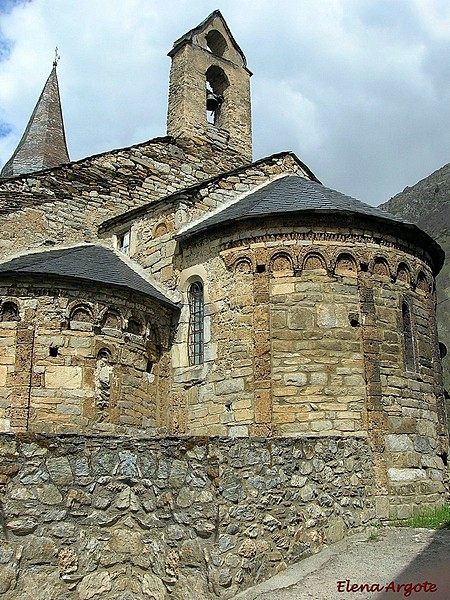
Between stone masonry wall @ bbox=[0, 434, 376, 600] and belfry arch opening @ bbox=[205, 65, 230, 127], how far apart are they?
12275mm

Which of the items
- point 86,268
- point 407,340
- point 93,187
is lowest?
point 407,340

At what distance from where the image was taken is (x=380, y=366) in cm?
1018

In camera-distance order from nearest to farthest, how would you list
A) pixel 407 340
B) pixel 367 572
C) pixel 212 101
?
pixel 367 572 → pixel 407 340 → pixel 212 101

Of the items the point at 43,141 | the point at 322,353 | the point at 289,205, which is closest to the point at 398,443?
the point at 322,353

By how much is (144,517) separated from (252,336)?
456 cm

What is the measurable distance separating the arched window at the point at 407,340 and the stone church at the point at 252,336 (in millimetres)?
24

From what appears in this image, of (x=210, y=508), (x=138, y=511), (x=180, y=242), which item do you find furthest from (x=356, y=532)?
(x=180, y=242)

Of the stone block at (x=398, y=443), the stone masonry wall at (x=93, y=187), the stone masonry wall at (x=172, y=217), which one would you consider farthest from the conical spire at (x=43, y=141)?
→ the stone block at (x=398, y=443)

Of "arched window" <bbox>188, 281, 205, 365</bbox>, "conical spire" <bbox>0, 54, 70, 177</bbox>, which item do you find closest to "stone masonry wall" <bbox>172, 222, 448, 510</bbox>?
"arched window" <bbox>188, 281, 205, 365</bbox>

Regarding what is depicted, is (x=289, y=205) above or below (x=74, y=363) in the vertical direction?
above

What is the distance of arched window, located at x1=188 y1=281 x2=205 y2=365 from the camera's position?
11328mm

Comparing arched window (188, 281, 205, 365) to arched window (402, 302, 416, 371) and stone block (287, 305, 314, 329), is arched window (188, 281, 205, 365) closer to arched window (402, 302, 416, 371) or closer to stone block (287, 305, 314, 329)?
stone block (287, 305, 314, 329)

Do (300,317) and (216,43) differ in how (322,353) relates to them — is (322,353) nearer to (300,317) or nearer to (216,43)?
(300,317)

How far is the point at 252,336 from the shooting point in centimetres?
1037
